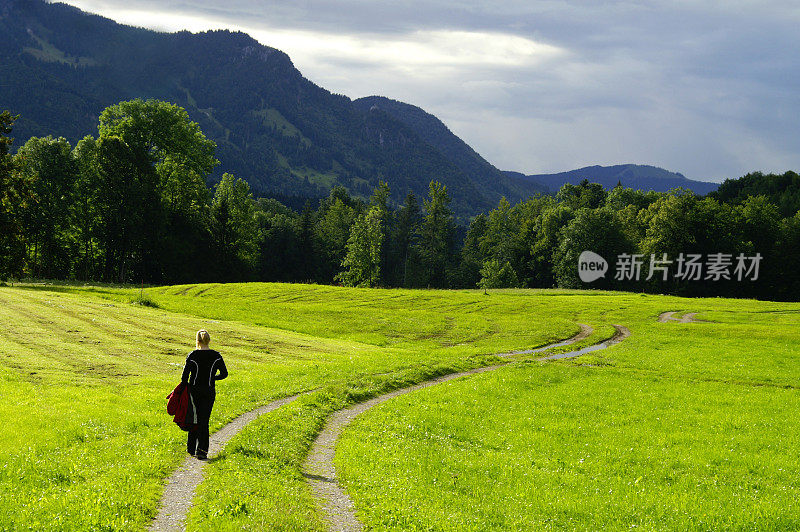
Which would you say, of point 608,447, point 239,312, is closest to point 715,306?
point 239,312

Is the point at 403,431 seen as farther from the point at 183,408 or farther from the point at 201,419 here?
the point at 183,408

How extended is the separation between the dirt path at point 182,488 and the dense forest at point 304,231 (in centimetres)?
6164

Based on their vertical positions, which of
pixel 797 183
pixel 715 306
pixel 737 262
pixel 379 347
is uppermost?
pixel 797 183

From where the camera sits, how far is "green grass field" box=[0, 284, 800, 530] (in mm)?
14953

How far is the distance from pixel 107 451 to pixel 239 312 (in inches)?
2130

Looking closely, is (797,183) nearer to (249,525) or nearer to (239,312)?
(239,312)

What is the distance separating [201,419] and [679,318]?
81089mm

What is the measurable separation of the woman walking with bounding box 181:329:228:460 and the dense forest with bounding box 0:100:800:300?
62803 millimetres

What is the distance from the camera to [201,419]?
59.4ft

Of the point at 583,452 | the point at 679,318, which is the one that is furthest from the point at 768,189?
the point at 583,452

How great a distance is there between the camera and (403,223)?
196m

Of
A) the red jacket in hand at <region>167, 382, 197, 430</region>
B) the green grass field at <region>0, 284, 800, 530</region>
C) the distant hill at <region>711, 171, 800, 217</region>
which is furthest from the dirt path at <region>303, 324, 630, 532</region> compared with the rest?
the distant hill at <region>711, 171, 800, 217</region>

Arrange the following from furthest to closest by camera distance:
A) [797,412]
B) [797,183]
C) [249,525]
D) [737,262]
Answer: [797,183]
[737,262]
[797,412]
[249,525]

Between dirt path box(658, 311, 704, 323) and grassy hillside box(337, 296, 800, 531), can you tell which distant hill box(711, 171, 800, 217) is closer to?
dirt path box(658, 311, 704, 323)
